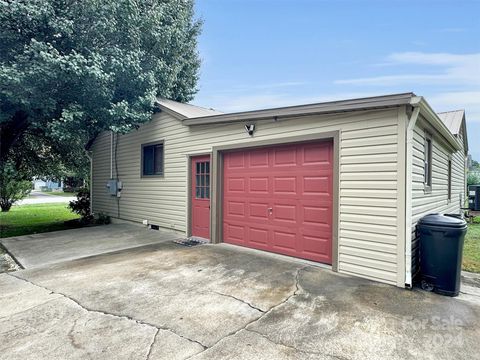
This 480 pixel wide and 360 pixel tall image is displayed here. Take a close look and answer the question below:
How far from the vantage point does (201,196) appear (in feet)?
23.6

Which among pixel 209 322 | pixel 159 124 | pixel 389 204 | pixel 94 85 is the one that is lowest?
pixel 209 322

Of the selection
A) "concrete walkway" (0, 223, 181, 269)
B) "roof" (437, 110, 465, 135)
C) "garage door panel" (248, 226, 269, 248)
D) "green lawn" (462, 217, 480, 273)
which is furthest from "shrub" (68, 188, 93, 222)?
"roof" (437, 110, 465, 135)

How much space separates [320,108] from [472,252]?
4892 mm

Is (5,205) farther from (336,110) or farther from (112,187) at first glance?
(336,110)

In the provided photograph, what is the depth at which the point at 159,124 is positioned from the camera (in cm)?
838

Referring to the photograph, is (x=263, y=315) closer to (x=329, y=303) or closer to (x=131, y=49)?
(x=329, y=303)

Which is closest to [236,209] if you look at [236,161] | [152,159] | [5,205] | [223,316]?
[236,161]

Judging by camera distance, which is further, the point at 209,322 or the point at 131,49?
the point at 131,49

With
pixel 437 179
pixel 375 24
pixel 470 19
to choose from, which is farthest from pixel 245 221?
pixel 470 19

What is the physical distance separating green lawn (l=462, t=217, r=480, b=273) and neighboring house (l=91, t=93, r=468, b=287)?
1126mm

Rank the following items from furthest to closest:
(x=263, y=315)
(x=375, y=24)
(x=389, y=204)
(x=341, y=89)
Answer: (x=341, y=89) < (x=375, y=24) < (x=389, y=204) < (x=263, y=315)

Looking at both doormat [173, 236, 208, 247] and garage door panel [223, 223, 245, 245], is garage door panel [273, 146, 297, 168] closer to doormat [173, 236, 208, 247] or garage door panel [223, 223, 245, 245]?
garage door panel [223, 223, 245, 245]

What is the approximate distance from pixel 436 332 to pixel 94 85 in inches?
303

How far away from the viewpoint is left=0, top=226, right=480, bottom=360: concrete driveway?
2.47m
